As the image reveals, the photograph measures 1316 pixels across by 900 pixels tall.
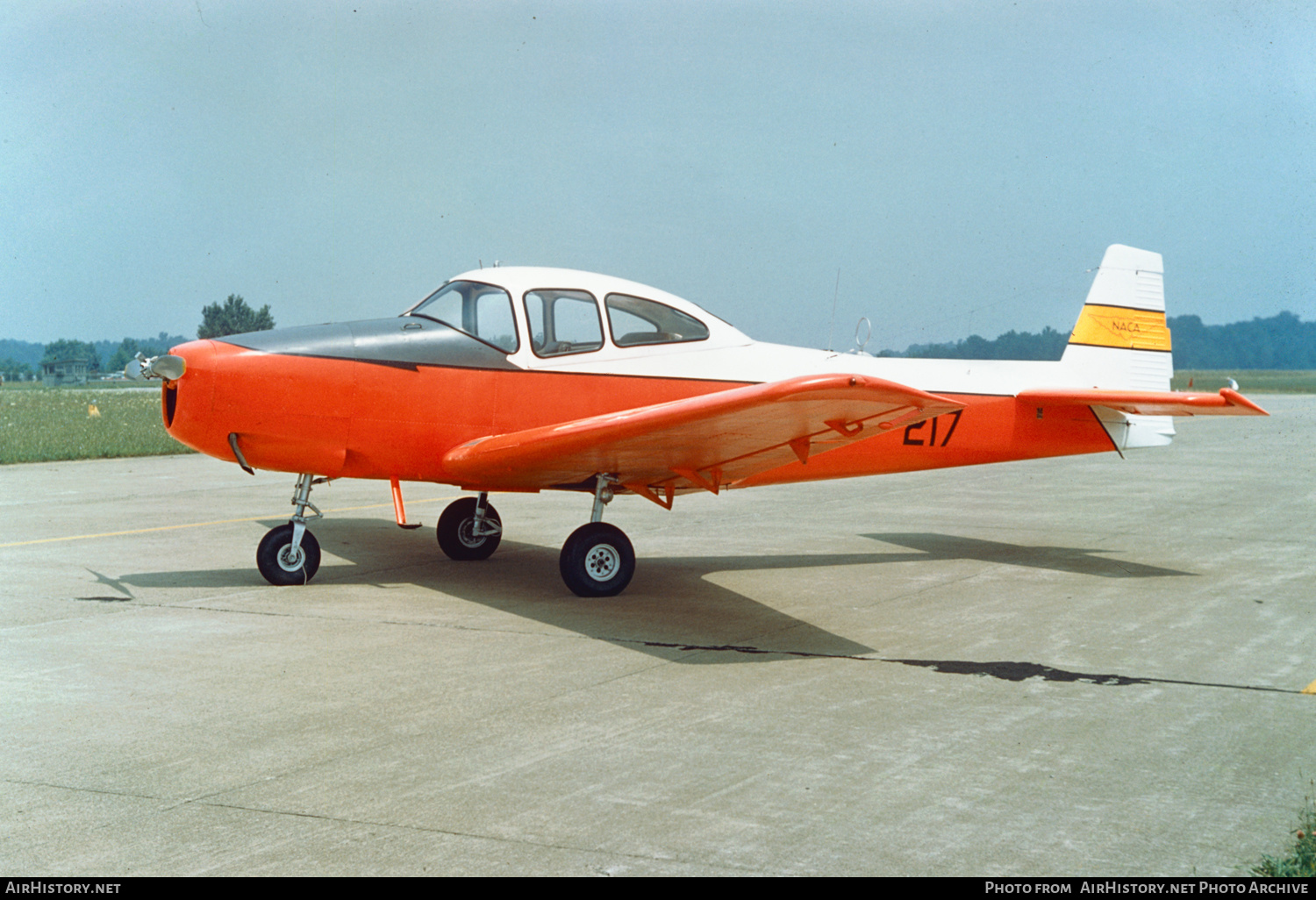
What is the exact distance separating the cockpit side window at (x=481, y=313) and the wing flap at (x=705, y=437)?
0.76 meters

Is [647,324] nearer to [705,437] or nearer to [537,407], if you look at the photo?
[537,407]

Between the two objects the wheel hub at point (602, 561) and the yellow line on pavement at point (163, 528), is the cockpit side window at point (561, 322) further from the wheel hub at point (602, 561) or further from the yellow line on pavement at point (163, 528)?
the yellow line on pavement at point (163, 528)

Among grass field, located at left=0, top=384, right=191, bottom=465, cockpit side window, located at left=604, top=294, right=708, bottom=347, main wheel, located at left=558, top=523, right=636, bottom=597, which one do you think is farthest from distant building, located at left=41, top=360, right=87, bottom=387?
main wheel, located at left=558, top=523, right=636, bottom=597

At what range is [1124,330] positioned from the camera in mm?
10195

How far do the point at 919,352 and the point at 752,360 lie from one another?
222 centimetres

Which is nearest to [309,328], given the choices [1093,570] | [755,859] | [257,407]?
[257,407]

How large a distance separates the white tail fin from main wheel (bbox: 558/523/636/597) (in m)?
4.94

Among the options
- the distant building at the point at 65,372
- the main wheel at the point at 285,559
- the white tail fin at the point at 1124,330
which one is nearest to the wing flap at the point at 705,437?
the main wheel at the point at 285,559

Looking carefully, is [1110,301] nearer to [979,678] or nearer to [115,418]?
[979,678]

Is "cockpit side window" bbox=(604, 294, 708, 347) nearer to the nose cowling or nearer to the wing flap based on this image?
the wing flap

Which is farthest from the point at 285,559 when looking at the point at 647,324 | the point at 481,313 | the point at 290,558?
the point at 647,324

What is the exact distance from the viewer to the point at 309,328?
25.5 ft

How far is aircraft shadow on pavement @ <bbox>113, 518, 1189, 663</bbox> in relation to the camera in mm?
6258

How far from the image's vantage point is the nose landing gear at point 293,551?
7.76 meters
